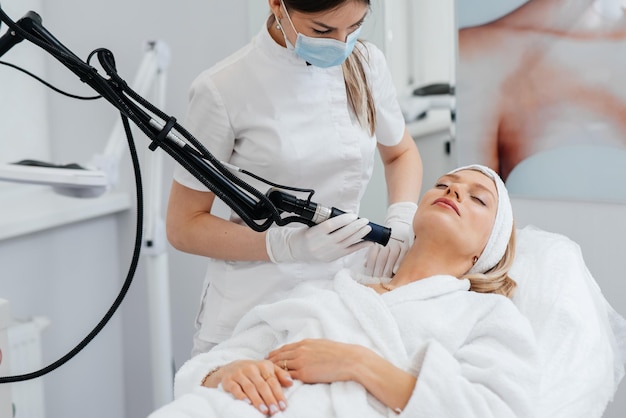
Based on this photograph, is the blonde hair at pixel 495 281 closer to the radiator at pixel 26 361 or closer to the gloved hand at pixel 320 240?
the gloved hand at pixel 320 240

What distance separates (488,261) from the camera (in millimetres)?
1599

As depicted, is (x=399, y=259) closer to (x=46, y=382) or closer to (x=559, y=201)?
(x=559, y=201)

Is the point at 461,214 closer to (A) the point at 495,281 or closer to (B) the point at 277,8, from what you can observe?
(A) the point at 495,281

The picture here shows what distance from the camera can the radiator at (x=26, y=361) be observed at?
2.12 metres

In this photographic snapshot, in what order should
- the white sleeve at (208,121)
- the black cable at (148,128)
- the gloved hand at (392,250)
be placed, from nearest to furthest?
the black cable at (148,128) < the white sleeve at (208,121) < the gloved hand at (392,250)

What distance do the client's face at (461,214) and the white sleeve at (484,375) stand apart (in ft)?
0.73

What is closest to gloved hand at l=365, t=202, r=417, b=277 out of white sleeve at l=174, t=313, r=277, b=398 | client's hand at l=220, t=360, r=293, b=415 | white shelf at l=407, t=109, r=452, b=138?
white sleeve at l=174, t=313, r=277, b=398

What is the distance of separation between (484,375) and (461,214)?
406 millimetres

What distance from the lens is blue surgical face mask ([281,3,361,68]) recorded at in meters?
1.43

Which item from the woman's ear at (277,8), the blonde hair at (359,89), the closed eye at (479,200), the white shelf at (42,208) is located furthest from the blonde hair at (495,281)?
the white shelf at (42,208)

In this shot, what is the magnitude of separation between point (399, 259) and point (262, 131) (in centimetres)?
38

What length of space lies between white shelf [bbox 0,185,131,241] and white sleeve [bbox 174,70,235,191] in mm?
855

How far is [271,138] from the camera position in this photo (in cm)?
156

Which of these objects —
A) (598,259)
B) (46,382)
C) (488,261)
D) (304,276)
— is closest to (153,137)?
(304,276)
